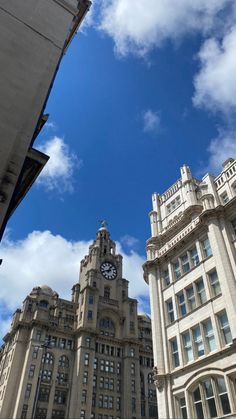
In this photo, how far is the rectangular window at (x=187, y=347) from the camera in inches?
1142

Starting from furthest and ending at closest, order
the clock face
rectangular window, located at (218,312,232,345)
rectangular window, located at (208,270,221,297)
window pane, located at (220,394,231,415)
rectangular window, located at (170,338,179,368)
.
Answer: the clock face, rectangular window, located at (170,338,179,368), rectangular window, located at (208,270,221,297), rectangular window, located at (218,312,232,345), window pane, located at (220,394,231,415)

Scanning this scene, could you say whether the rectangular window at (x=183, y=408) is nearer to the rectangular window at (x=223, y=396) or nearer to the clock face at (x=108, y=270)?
the rectangular window at (x=223, y=396)

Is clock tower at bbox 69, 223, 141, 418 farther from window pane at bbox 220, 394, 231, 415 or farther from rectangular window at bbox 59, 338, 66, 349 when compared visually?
window pane at bbox 220, 394, 231, 415

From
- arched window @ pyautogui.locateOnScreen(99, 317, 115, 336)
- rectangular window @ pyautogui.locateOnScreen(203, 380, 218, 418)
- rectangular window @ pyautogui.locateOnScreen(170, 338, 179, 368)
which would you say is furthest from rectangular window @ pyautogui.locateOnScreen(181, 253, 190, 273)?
arched window @ pyautogui.locateOnScreen(99, 317, 115, 336)

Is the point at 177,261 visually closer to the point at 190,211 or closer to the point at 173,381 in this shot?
the point at 190,211

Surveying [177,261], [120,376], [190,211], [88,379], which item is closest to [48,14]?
[190,211]

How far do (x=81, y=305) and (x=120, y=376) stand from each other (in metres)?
22.1

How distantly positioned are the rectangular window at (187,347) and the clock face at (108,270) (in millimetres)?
82204

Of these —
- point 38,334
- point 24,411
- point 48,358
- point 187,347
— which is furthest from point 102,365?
point 187,347

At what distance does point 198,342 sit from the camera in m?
28.5

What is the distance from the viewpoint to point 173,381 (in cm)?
2933

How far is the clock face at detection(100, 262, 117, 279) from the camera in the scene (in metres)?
112

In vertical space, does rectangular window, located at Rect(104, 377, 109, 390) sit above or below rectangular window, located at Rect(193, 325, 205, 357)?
above

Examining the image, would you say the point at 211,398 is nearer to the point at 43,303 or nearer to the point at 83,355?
the point at 83,355
